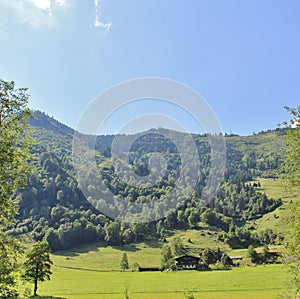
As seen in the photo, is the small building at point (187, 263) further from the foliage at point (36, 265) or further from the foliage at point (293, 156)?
the foliage at point (293, 156)

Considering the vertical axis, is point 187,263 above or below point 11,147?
below

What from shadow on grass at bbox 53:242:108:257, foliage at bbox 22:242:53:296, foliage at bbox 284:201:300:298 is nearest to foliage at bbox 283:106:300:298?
foliage at bbox 284:201:300:298

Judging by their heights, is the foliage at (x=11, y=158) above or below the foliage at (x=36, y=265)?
above

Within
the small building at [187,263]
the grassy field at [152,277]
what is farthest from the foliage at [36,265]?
the small building at [187,263]

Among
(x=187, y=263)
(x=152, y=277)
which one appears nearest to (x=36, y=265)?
(x=152, y=277)

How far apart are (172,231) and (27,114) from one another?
15994 cm

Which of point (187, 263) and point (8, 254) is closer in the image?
point (8, 254)

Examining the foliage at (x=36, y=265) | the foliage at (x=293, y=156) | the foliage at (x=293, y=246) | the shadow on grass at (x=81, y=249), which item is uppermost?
the foliage at (x=293, y=156)

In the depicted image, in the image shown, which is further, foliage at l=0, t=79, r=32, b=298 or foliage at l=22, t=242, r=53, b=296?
foliage at l=22, t=242, r=53, b=296

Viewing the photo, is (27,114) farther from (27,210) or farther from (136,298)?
(27,210)

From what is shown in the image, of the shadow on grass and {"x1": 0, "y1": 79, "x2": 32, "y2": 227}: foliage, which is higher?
{"x1": 0, "y1": 79, "x2": 32, "y2": 227}: foliage

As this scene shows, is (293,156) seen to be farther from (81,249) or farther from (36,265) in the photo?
(81,249)

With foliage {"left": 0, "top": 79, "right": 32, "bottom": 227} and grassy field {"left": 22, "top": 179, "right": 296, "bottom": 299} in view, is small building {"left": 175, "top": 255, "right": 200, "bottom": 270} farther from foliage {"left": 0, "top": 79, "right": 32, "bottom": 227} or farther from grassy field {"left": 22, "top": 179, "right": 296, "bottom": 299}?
foliage {"left": 0, "top": 79, "right": 32, "bottom": 227}

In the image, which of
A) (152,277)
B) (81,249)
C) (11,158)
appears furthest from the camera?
(81,249)
